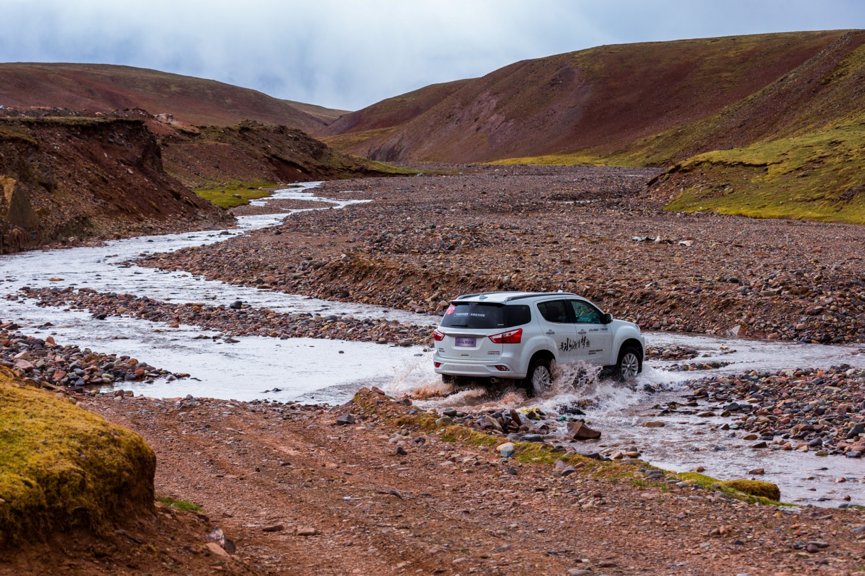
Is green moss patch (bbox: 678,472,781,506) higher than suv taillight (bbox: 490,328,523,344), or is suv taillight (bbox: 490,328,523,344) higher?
suv taillight (bbox: 490,328,523,344)

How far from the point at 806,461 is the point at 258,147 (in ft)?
349

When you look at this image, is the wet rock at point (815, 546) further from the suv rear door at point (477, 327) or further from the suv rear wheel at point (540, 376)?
the suv rear door at point (477, 327)

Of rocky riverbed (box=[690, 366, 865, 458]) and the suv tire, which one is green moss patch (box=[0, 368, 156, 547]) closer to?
rocky riverbed (box=[690, 366, 865, 458])

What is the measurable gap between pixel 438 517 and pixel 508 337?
772 centimetres

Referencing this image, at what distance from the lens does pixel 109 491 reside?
8.02 m

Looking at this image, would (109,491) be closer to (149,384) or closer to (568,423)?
(568,423)

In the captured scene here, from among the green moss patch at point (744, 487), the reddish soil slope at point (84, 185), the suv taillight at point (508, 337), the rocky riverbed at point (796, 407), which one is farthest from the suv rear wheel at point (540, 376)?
→ the reddish soil slope at point (84, 185)

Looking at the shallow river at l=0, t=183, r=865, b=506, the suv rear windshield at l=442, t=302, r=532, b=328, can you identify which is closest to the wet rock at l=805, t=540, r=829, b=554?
the shallow river at l=0, t=183, r=865, b=506

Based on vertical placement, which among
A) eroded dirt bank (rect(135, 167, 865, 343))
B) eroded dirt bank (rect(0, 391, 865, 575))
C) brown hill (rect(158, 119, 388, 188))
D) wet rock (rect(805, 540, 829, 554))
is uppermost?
brown hill (rect(158, 119, 388, 188))

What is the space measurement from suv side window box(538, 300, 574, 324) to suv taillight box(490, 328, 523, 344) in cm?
95

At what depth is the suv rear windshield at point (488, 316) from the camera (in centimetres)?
1869

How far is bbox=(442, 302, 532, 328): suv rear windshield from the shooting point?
61.3 ft

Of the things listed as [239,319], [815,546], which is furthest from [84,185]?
[815,546]

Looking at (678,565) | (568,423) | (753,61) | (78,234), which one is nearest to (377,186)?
(78,234)
